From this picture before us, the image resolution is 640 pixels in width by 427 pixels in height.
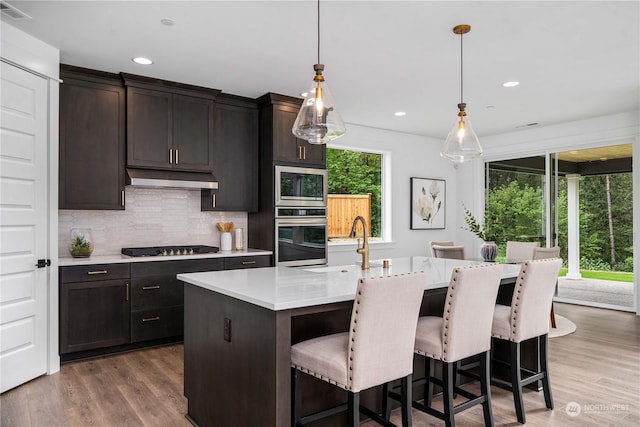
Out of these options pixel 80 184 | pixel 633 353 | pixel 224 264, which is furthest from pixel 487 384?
pixel 80 184

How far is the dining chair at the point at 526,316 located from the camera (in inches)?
105

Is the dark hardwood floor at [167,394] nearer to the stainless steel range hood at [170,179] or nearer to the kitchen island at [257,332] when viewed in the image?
the kitchen island at [257,332]

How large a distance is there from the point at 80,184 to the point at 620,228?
6659 mm

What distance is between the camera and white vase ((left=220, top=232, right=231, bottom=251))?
503 centimetres

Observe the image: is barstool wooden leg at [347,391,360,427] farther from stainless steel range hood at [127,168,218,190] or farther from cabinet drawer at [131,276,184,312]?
stainless steel range hood at [127,168,218,190]

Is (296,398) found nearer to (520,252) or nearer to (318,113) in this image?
Answer: (318,113)

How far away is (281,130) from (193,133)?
0.97 meters

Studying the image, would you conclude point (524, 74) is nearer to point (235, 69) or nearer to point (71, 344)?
point (235, 69)

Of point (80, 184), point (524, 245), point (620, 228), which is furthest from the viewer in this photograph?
point (620, 228)

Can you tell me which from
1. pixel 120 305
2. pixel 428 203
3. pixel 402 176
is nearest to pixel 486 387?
pixel 120 305

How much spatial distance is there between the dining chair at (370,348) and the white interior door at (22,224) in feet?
7.69

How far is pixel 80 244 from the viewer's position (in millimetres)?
4070

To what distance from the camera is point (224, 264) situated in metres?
4.59

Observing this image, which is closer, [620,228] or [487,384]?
[487,384]
